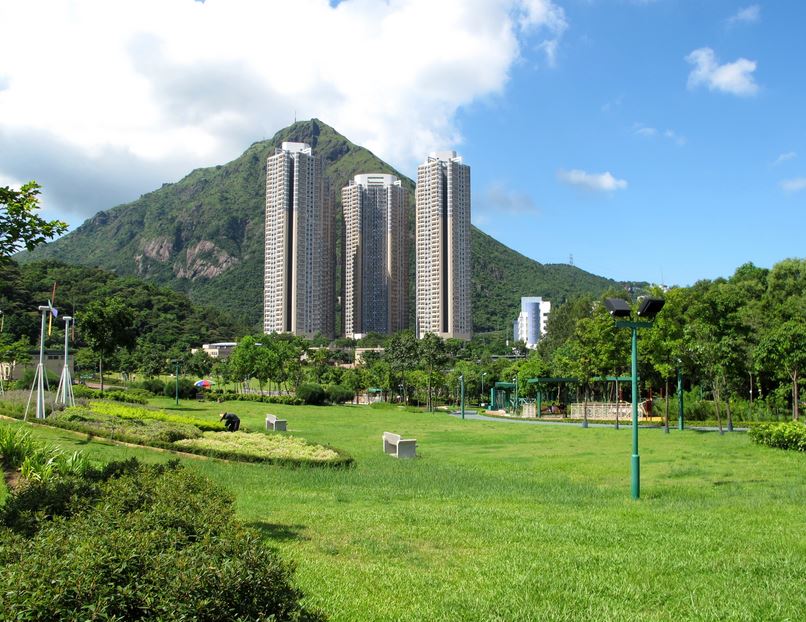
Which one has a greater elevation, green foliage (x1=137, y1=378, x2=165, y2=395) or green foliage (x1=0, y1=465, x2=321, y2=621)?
green foliage (x1=0, y1=465, x2=321, y2=621)

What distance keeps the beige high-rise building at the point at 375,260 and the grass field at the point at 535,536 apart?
12342 cm

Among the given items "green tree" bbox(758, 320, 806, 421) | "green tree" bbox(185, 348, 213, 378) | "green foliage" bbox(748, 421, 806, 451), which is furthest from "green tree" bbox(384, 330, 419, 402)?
"green foliage" bbox(748, 421, 806, 451)

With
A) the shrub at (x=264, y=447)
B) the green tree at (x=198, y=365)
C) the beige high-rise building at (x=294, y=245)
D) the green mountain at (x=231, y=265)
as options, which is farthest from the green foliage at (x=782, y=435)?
the green mountain at (x=231, y=265)

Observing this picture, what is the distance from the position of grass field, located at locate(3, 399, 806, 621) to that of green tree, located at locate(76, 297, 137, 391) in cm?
2315

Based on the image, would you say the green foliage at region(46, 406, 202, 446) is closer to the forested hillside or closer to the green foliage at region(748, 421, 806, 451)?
the green foliage at region(748, 421, 806, 451)

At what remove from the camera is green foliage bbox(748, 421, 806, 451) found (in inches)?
696

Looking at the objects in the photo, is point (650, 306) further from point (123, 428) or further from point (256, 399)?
point (256, 399)

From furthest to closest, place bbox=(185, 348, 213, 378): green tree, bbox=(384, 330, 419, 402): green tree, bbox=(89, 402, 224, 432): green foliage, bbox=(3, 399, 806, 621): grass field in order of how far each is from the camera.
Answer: bbox=(185, 348, 213, 378): green tree → bbox=(384, 330, 419, 402): green tree → bbox=(89, 402, 224, 432): green foliage → bbox=(3, 399, 806, 621): grass field

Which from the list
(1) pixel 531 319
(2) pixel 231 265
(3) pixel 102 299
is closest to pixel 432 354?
(3) pixel 102 299

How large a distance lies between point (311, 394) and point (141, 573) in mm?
49034

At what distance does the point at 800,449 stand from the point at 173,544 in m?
18.0

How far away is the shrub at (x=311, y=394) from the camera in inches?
2029

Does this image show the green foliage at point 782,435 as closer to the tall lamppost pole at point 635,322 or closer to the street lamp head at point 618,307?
the tall lamppost pole at point 635,322

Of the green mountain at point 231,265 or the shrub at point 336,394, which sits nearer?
the shrub at point 336,394
